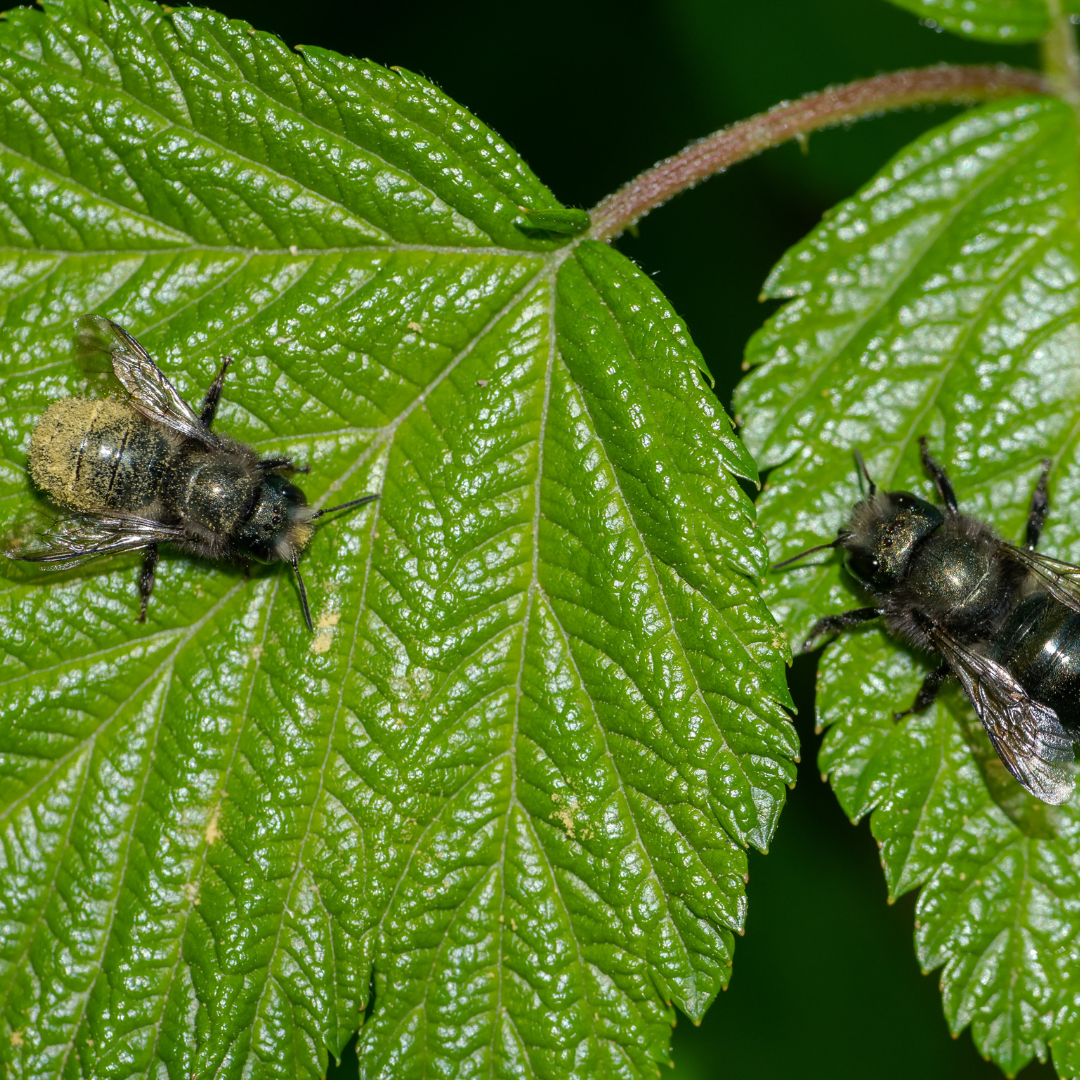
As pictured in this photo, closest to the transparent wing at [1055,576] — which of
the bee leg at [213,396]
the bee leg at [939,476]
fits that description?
the bee leg at [939,476]

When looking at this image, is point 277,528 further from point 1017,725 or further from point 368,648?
point 1017,725

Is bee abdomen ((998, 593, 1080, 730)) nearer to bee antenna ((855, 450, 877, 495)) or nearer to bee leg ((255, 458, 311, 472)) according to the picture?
bee antenna ((855, 450, 877, 495))

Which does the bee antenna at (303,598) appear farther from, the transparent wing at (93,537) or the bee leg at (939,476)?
the bee leg at (939,476)

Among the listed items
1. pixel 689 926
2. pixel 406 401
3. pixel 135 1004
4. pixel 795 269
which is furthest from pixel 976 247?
pixel 135 1004

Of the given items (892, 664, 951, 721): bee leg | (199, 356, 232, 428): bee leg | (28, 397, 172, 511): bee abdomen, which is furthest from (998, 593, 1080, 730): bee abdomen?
(28, 397, 172, 511): bee abdomen

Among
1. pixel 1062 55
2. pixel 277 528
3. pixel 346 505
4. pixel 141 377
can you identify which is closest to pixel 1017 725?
pixel 346 505
